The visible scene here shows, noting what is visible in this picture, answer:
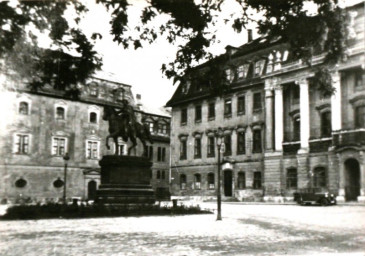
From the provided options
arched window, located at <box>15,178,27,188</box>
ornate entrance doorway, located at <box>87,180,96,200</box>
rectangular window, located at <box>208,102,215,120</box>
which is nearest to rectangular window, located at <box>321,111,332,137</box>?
rectangular window, located at <box>208,102,215,120</box>

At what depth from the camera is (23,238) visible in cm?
1071

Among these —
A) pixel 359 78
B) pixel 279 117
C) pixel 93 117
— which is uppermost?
pixel 359 78

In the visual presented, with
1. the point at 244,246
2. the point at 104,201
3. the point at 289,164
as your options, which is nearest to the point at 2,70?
the point at 244,246

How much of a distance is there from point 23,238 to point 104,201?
9.00 meters

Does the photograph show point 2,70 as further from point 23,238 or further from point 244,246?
point 244,246

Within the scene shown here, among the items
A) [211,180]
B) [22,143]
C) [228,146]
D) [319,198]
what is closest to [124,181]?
[319,198]

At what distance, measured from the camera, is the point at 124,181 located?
20.2 m

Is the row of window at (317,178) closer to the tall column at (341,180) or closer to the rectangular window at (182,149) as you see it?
the tall column at (341,180)

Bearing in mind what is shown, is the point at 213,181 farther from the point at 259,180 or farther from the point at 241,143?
the point at 259,180

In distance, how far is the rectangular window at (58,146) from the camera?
139 ft

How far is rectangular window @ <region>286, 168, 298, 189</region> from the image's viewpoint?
35.6 metres

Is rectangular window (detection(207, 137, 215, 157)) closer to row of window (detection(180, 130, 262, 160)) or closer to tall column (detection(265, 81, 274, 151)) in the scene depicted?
row of window (detection(180, 130, 262, 160))

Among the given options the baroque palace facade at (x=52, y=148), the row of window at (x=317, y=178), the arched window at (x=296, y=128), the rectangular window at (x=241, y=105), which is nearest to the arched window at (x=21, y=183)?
the baroque palace facade at (x=52, y=148)

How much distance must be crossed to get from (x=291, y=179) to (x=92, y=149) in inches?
826
